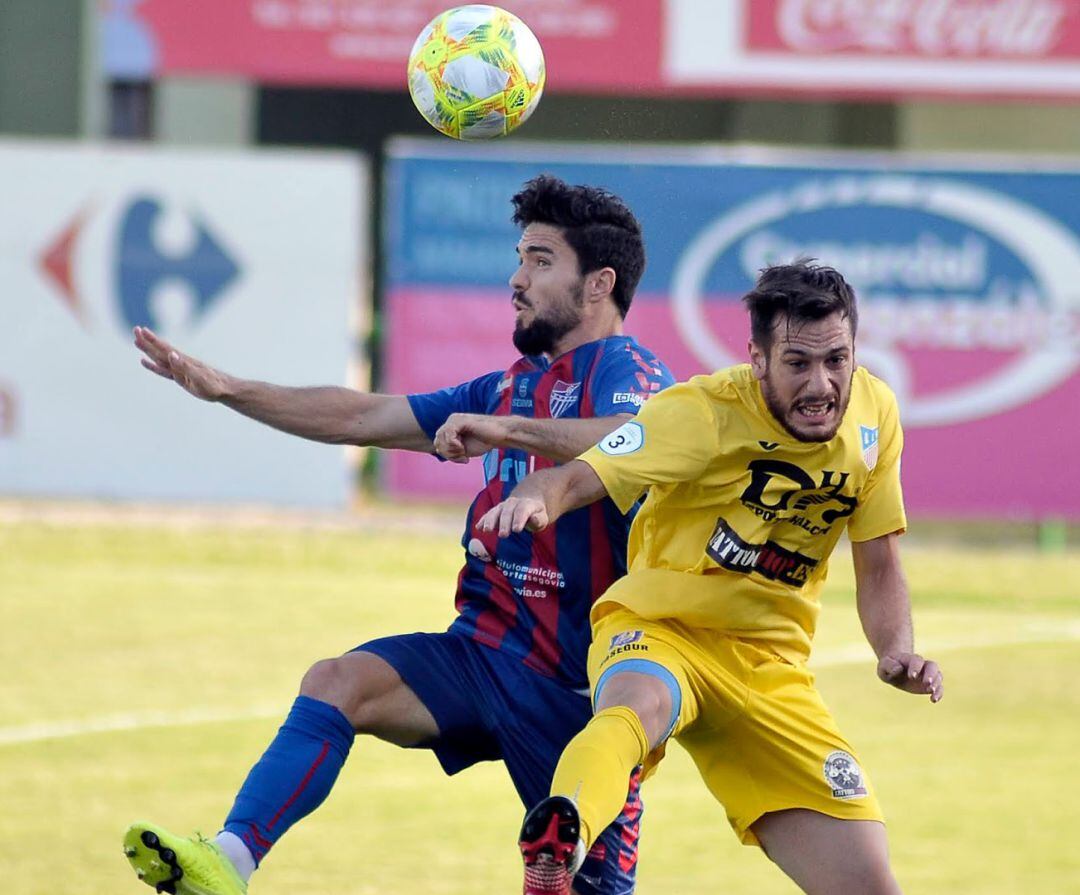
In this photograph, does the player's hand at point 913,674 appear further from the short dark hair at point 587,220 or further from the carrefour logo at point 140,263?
the carrefour logo at point 140,263

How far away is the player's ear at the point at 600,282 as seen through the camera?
6.15 metres

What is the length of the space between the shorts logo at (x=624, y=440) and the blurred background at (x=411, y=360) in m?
2.86

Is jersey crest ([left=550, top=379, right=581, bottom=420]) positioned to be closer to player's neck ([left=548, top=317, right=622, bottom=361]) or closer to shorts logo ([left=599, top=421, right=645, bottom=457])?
player's neck ([left=548, top=317, right=622, bottom=361])

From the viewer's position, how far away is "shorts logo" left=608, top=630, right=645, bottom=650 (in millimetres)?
5574

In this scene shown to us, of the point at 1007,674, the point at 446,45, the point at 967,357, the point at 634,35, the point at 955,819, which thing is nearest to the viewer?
the point at 446,45

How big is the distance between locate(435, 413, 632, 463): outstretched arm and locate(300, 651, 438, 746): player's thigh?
67 centimetres

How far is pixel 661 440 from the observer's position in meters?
5.39

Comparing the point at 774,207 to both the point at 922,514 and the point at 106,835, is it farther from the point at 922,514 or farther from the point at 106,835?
the point at 106,835

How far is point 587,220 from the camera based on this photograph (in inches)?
242

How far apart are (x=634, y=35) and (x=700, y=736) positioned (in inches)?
580

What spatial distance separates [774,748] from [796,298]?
3.91 ft

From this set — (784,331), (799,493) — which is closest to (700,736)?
(799,493)

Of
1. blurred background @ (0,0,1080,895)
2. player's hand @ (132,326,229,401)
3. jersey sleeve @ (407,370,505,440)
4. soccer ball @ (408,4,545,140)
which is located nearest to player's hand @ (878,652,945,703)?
jersey sleeve @ (407,370,505,440)

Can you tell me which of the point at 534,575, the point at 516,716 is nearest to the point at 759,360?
the point at 534,575
